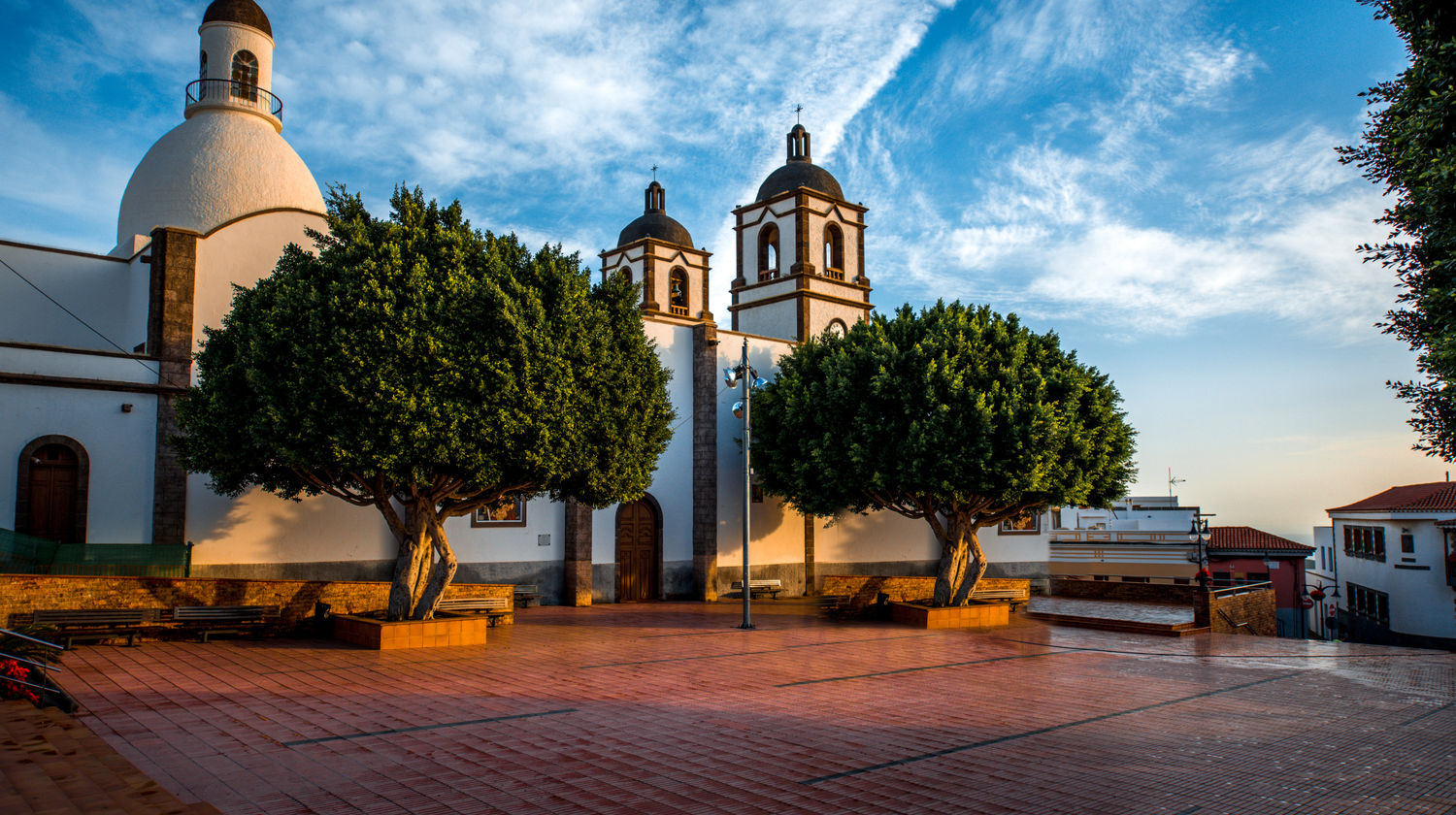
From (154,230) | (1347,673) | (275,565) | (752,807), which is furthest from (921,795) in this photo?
(154,230)

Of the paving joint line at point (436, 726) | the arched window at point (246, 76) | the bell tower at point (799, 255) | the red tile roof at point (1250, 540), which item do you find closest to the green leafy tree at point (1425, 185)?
the paving joint line at point (436, 726)

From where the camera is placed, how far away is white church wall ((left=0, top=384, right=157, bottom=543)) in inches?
704

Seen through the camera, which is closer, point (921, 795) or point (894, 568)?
point (921, 795)

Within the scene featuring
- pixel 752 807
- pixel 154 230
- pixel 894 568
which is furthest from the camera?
pixel 894 568

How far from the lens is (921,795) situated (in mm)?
7879

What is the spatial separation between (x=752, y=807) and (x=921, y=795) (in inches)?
62.6

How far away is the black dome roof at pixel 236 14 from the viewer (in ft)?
86.2

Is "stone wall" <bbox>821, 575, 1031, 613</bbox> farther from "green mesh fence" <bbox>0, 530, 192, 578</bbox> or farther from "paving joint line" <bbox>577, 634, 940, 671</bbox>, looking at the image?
"green mesh fence" <bbox>0, 530, 192, 578</bbox>

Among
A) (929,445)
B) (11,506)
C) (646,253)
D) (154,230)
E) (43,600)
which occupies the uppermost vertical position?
(646,253)

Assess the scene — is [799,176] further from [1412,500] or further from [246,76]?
[1412,500]

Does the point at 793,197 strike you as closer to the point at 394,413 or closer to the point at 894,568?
the point at 894,568

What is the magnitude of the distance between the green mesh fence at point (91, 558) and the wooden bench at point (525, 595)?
25.4 feet

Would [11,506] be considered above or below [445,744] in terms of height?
above

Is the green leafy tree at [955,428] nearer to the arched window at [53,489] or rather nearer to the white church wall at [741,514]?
the white church wall at [741,514]
